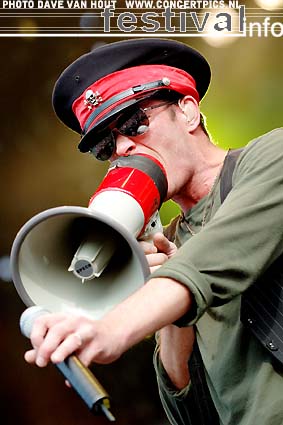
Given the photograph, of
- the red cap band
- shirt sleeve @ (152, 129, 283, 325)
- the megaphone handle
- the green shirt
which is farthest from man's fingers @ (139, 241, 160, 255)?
the megaphone handle

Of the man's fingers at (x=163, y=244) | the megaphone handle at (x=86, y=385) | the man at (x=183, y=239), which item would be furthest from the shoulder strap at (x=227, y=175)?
the megaphone handle at (x=86, y=385)

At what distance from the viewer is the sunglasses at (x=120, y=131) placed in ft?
5.96

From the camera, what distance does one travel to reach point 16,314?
8.73 ft

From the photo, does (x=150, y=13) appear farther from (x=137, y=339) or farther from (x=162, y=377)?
(x=137, y=339)

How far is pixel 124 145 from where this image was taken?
1.79 meters

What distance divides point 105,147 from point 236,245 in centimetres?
70

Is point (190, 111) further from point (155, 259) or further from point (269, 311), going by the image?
point (269, 311)

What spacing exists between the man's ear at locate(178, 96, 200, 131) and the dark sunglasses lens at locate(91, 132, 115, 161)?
0.71 feet

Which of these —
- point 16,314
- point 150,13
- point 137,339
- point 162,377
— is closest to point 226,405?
point 162,377

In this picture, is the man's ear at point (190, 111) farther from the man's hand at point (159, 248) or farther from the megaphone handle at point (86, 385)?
the megaphone handle at point (86, 385)

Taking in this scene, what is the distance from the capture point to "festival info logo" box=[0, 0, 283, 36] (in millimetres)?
2641

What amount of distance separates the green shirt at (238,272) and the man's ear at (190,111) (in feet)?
0.95

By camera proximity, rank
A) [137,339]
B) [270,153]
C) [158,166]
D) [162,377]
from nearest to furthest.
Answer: [137,339], [270,153], [158,166], [162,377]

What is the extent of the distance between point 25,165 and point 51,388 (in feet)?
2.55
